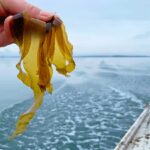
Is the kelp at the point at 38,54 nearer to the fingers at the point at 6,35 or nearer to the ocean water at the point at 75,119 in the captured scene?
the fingers at the point at 6,35

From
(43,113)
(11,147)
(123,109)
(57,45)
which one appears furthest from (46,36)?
(123,109)

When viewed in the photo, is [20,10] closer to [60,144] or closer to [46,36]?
[46,36]

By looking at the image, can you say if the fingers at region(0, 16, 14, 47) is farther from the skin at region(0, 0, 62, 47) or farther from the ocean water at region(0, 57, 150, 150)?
the ocean water at region(0, 57, 150, 150)

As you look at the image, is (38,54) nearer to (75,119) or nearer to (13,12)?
(13,12)

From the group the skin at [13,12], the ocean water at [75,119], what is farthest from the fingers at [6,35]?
the ocean water at [75,119]

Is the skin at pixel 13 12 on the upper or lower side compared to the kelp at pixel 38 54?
upper

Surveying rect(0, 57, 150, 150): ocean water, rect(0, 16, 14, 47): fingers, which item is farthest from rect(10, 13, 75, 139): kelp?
rect(0, 57, 150, 150): ocean water

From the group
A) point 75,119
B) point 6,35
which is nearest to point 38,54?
point 6,35
